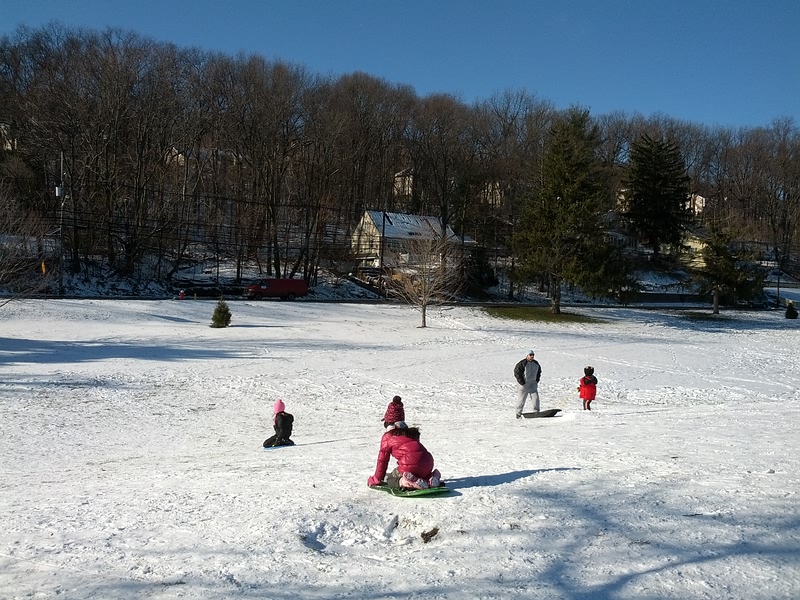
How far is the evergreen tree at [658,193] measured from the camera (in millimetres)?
67562

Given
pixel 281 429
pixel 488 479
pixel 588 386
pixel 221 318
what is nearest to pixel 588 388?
pixel 588 386

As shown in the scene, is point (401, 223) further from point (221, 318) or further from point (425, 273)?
point (221, 318)

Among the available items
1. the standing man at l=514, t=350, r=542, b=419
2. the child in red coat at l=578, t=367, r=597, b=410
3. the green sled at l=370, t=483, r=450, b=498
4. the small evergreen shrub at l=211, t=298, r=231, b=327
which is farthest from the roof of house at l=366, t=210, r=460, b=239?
the green sled at l=370, t=483, r=450, b=498

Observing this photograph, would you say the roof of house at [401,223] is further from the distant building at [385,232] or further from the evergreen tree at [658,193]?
the evergreen tree at [658,193]

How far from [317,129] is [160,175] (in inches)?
585

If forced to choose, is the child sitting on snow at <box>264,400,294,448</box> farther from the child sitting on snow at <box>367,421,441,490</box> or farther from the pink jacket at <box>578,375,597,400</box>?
the pink jacket at <box>578,375,597,400</box>

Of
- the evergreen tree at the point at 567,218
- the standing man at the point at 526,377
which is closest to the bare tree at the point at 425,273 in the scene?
the evergreen tree at the point at 567,218

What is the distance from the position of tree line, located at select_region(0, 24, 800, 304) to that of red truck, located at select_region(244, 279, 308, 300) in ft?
24.3

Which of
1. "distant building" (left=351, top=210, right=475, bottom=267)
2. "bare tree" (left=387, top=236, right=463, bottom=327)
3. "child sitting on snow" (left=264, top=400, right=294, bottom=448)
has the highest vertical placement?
"distant building" (left=351, top=210, right=475, bottom=267)

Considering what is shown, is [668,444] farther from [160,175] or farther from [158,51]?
[158,51]

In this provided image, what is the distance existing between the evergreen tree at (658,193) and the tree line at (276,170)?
19 centimetres

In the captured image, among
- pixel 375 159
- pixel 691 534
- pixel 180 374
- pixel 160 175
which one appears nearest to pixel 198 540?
pixel 691 534

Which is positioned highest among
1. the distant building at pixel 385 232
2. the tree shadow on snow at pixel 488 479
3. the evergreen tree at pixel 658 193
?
the evergreen tree at pixel 658 193

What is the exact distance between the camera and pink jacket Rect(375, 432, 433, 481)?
7.52 meters
